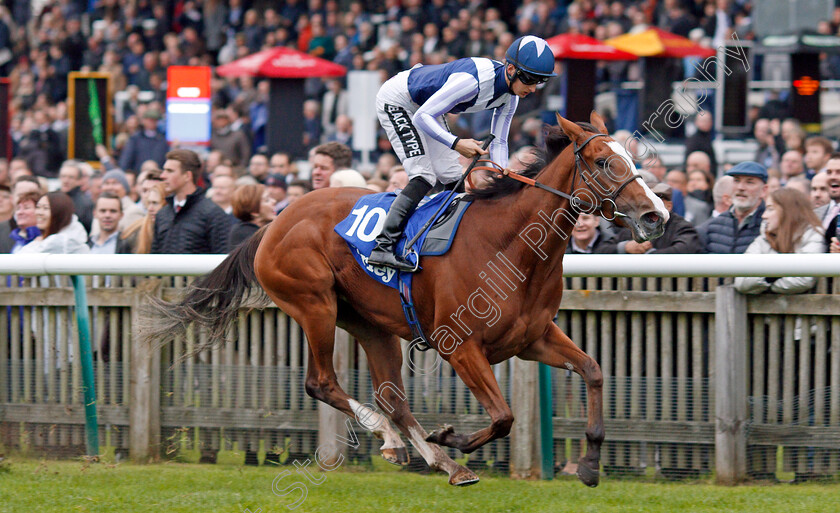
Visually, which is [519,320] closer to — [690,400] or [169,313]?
[690,400]

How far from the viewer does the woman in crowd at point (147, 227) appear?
670 centimetres

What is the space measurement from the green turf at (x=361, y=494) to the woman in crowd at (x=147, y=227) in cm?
166

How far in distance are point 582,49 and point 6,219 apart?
19.7 ft

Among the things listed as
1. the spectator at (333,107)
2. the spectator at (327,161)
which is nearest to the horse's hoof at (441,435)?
the spectator at (327,161)

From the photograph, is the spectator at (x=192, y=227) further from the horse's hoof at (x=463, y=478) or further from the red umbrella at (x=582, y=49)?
the red umbrella at (x=582, y=49)

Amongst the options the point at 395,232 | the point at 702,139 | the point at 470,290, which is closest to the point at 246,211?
the point at 395,232

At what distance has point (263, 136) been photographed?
13602 millimetres

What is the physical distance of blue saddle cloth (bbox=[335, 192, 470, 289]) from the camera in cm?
477

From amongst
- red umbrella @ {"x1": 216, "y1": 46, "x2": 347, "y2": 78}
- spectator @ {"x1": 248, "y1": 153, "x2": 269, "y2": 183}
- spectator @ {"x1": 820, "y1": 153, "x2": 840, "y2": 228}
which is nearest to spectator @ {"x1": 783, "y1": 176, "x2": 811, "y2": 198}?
spectator @ {"x1": 820, "y1": 153, "x2": 840, "y2": 228}

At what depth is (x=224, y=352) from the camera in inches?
229

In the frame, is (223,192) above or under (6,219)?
above

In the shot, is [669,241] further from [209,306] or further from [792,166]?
[209,306]

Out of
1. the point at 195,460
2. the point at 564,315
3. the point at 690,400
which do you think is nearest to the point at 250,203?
the point at 195,460

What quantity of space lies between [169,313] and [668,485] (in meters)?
2.67
